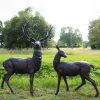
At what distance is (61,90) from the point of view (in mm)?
13562

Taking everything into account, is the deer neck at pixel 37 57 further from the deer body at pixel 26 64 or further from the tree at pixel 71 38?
the tree at pixel 71 38

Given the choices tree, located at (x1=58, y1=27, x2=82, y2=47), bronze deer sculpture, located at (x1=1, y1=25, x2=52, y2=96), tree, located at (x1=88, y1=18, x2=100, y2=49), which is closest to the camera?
bronze deer sculpture, located at (x1=1, y1=25, x2=52, y2=96)

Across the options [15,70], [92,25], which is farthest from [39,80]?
[92,25]

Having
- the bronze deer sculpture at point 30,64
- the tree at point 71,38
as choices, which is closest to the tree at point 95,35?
the tree at point 71,38

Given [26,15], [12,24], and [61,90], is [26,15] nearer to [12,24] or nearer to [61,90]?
[12,24]

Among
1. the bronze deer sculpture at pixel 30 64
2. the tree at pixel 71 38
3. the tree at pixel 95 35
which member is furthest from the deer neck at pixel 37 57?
the tree at pixel 71 38

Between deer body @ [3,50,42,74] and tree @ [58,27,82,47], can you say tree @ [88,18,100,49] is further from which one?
deer body @ [3,50,42,74]

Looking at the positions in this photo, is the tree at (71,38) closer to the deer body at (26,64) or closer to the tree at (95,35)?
the tree at (95,35)

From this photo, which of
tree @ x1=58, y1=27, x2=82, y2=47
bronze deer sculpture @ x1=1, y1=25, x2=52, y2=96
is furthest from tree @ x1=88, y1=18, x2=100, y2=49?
bronze deer sculpture @ x1=1, y1=25, x2=52, y2=96

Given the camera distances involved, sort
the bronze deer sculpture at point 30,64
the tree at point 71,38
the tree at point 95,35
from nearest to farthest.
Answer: the bronze deer sculpture at point 30,64
the tree at point 95,35
the tree at point 71,38

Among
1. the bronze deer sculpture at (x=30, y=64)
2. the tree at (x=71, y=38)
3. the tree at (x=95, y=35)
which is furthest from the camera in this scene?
the tree at (x=71, y=38)

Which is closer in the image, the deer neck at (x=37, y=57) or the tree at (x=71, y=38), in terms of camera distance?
the deer neck at (x=37, y=57)

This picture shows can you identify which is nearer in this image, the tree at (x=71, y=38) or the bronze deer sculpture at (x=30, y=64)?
the bronze deer sculpture at (x=30, y=64)

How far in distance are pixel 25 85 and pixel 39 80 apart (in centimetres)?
124
